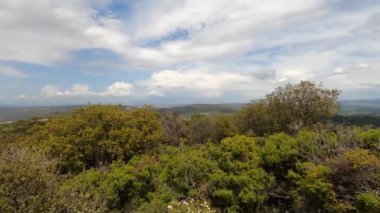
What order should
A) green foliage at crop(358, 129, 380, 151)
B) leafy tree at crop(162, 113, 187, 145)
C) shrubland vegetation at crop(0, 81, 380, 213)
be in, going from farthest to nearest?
leafy tree at crop(162, 113, 187, 145), green foliage at crop(358, 129, 380, 151), shrubland vegetation at crop(0, 81, 380, 213)

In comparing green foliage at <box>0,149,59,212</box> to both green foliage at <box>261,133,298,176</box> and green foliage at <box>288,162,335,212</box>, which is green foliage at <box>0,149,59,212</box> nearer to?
green foliage at <box>288,162,335,212</box>

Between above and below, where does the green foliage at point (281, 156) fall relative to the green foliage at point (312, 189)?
above

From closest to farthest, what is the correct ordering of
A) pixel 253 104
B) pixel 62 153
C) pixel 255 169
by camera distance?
pixel 255 169 → pixel 62 153 → pixel 253 104

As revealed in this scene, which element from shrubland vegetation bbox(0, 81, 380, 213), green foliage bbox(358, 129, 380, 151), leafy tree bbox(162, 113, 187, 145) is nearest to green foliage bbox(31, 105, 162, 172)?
shrubland vegetation bbox(0, 81, 380, 213)

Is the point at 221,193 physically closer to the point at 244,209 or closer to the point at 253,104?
the point at 244,209

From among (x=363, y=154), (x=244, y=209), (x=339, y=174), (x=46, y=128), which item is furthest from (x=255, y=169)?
(x=46, y=128)

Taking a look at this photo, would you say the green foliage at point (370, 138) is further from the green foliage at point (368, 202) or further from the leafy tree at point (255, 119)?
the leafy tree at point (255, 119)

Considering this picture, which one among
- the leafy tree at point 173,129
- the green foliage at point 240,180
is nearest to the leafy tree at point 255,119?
the leafy tree at point 173,129

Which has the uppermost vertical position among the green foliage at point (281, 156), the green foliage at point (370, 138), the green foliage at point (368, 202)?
the green foliage at point (370, 138)
